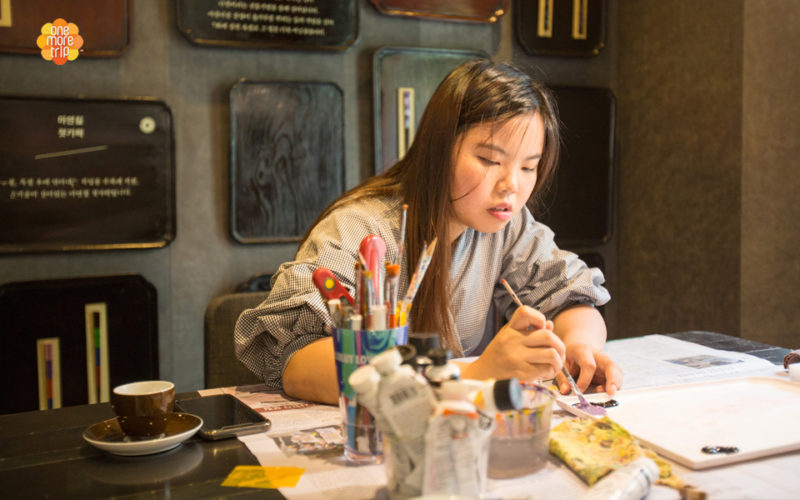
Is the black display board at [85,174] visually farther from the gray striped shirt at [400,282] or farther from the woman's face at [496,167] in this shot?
the woman's face at [496,167]

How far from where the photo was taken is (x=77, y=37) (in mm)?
2074

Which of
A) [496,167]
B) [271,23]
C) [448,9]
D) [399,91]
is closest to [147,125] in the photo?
[271,23]

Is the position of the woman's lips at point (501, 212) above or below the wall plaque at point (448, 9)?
below

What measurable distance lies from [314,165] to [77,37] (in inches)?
30.1

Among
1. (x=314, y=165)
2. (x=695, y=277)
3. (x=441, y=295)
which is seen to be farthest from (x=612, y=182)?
(x=441, y=295)

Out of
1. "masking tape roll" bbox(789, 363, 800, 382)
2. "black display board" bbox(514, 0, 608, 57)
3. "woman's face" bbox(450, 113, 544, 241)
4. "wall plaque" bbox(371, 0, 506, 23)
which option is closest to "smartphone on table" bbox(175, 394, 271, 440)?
"woman's face" bbox(450, 113, 544, 241)

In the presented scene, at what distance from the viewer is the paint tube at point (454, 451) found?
2.11ft

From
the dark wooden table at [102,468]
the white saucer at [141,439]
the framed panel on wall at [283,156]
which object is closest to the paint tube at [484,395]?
the dark wooden table at [102,468]

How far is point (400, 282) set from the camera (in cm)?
133

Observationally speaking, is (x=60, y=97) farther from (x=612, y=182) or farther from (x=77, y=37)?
(x=612, y=182)

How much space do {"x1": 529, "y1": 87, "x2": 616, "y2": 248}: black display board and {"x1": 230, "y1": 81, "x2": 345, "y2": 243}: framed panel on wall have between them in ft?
2.60

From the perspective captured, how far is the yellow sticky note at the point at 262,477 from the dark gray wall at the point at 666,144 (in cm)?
152

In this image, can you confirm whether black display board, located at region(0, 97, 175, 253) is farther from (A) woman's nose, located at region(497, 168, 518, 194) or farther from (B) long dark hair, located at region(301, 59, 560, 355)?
(A) woman's nose, located at region(497, 168, 518, 194)

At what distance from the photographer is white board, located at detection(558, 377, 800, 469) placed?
842 millimetres
